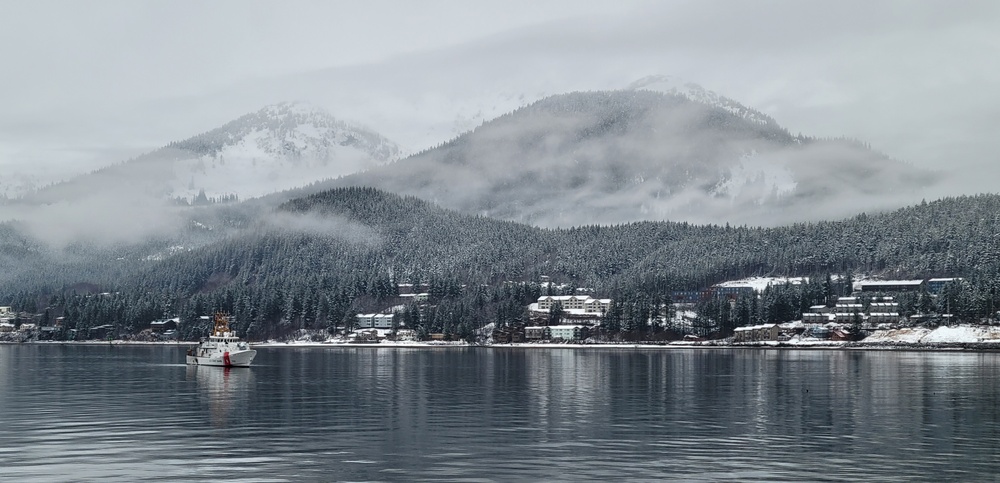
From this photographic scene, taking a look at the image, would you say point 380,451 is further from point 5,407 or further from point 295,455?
point 5,407

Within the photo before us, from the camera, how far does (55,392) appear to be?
98.7 m

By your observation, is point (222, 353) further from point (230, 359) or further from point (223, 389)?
point (223, 389)

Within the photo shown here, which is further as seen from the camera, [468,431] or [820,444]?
[468,431]

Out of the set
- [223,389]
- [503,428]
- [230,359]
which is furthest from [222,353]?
[503,428]

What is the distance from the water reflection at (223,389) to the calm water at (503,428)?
0.43 meters

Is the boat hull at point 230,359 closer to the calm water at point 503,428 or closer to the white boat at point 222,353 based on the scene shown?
the white boat at point 222,353

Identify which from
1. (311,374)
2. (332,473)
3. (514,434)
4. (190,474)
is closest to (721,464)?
(514,434)

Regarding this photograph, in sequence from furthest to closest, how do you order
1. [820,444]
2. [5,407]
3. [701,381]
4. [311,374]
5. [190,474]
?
[311,374] → [701,381] → [5,407] → [820,444] → [190,474]

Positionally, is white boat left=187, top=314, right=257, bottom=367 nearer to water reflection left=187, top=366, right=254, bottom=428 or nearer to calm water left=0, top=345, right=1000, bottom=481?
water reflection left=187, top=366, right=254, bottom=428

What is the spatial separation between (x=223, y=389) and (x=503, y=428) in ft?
160

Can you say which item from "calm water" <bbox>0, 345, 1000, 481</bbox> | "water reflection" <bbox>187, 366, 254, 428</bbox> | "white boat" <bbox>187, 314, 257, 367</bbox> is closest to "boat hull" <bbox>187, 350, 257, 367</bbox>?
"white boat" <bbox>187, 314, 257, 367</bbox>

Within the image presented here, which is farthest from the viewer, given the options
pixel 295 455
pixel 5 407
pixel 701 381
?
pixel 701 381

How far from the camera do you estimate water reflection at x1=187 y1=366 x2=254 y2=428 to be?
77938 millimetres

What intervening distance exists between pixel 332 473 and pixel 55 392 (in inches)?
2493
